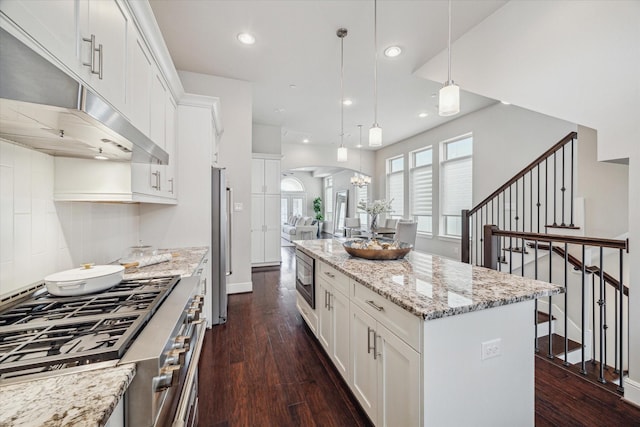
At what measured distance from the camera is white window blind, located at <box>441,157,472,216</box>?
5.64m

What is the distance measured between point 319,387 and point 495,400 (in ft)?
3.77

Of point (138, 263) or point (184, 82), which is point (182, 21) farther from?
point (138, 263)

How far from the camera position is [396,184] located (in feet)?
25.9

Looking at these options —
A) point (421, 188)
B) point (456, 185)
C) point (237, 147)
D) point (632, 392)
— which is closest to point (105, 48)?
point (237, 147)

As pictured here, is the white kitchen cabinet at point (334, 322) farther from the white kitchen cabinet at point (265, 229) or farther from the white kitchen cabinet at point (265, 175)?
the white kitchen cabinet at point (265, 175)

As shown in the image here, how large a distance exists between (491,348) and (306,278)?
5.40ft

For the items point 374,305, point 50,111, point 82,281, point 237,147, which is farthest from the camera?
point 237,147

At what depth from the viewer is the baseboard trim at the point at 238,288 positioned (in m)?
3.94

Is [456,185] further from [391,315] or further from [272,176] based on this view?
[391,315]

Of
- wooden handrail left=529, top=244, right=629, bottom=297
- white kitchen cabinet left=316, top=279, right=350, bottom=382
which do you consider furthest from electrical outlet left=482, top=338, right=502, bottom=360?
wooden handrail left=529, top=244, right=629, bottom=297

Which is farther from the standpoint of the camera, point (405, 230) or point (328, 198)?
point (328, 198)

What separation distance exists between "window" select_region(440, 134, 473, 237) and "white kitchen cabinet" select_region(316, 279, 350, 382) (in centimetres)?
469

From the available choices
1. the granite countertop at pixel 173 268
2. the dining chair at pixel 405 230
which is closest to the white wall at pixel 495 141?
the dining chair at pixel 405 230

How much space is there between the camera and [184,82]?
3.61 meters
